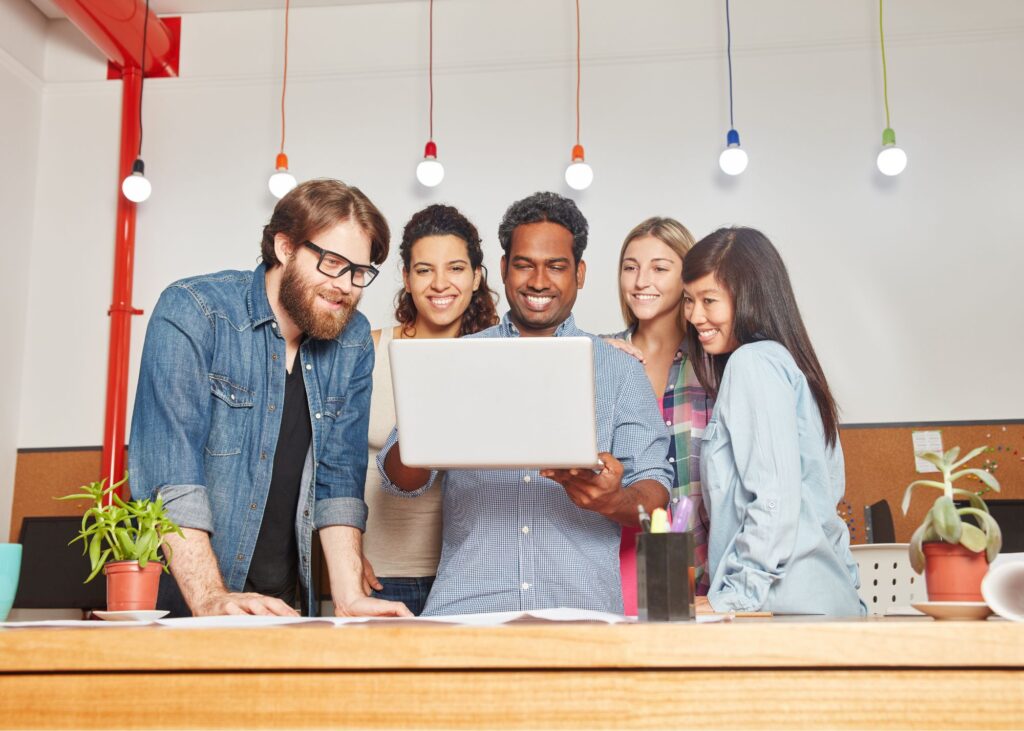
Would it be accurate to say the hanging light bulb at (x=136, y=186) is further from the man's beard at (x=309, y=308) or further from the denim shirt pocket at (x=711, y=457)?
the denim shirt pocket at (x=711, y=457)

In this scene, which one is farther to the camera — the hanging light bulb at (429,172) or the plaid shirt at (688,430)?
the hanging light bulb at (429,172)

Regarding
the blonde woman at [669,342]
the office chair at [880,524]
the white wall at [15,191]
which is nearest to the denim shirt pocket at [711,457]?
the blonde woman at [669,342]

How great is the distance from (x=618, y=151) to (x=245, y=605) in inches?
108

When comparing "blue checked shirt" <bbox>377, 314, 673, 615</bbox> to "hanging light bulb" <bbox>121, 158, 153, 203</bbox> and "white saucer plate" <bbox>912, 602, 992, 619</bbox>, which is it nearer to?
"white saucer plate" <bbox>912, 602, 992, 619</bbox>

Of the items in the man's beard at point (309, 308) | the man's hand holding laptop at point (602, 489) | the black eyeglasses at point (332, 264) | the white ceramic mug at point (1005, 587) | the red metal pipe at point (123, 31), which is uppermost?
the red metal pipe at point (123, 31)

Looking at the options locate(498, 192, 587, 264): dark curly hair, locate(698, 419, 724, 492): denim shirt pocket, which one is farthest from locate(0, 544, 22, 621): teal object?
Answer: locate(498, 192, 587, 264): dark curly hair

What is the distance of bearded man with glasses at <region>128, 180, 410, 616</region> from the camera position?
70.7 inches

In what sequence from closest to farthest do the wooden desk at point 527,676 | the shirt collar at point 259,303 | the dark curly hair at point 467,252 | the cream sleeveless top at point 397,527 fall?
the wooden desk at point 527,676 → the shirt collar at point 259,303 → the cream sleeveless top at point 397,527 → the dark curly hair at point 467,252

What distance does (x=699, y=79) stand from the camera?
3.74 meters

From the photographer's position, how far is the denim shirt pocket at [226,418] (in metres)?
1.88

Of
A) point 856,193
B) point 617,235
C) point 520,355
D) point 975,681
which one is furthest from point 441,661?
point 856,193

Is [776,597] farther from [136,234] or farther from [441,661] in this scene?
[136,234]

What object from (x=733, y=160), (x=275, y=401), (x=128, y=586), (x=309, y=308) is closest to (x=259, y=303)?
(x=309, y=308)

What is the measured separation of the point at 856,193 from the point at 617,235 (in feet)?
2.88
